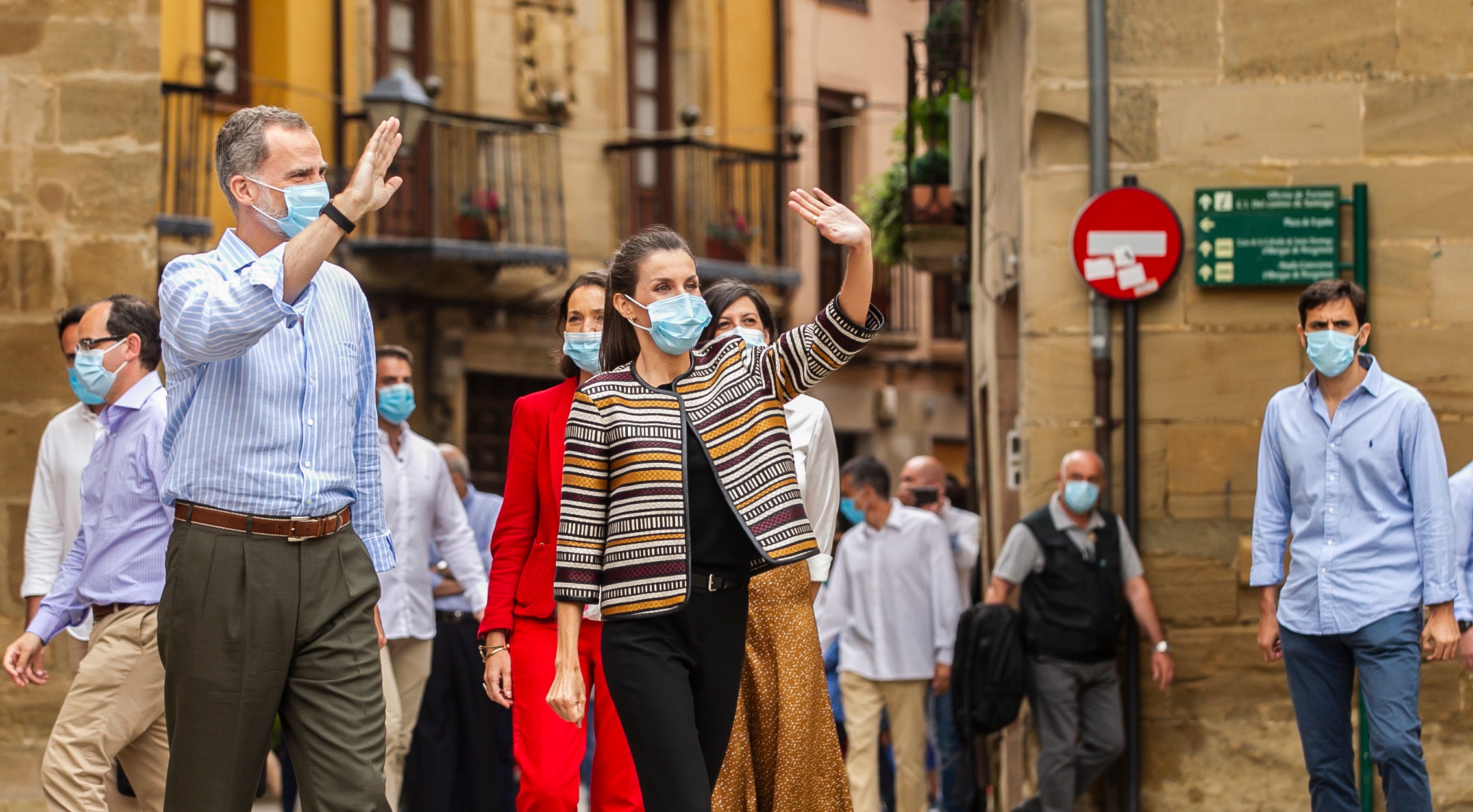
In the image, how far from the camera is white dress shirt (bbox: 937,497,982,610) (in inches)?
479

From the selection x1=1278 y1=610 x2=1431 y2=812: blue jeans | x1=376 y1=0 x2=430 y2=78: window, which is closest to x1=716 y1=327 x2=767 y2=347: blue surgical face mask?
x1=1278 y1=610 x2=1431 y2=812: blue jeans

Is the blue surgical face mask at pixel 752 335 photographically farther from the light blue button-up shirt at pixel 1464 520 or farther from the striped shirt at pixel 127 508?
the light blue button-up shirt at pixel 1464 520

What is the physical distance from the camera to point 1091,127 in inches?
374

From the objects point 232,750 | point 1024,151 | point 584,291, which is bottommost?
point 232,750

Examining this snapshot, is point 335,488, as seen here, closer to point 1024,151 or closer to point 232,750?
point 232,750

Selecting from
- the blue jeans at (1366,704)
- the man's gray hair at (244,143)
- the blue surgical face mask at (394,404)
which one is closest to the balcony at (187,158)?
the blue surgical face mask at (394,404)

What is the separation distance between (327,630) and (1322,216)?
584cm

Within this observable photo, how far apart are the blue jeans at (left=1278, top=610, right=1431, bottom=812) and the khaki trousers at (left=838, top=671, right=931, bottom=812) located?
347 centimetres

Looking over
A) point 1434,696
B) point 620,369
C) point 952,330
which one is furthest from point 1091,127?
point 952,330

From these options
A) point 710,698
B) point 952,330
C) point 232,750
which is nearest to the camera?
point 232,750

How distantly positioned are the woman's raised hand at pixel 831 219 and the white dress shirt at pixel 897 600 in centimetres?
565

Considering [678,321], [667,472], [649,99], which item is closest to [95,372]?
[678,321]

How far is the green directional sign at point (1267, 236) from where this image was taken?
9.29 meters

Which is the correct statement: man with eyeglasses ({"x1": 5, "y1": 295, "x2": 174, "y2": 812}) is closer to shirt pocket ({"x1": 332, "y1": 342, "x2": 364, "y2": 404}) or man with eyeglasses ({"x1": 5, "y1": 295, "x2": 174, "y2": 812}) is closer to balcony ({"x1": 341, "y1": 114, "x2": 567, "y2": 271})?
shirt pocket ({"x1": 332, "y1": 342, "x2": 364, "y2": 404})
